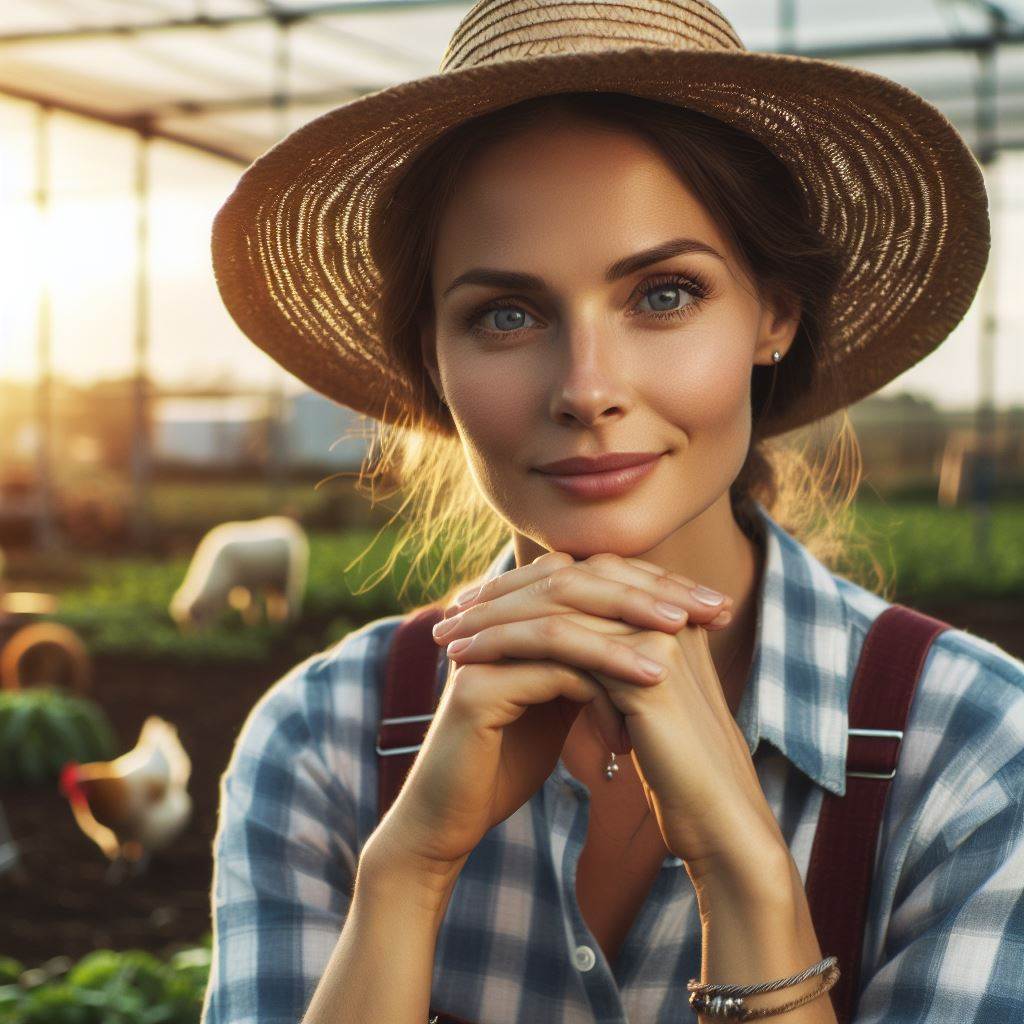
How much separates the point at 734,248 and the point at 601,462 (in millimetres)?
376

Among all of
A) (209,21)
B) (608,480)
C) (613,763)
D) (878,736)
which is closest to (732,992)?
(878,736)

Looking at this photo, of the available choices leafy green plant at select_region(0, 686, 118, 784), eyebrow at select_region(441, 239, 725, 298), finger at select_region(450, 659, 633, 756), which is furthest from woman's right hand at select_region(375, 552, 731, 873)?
leafy green plant at select_region(0, 686, 118, 784)

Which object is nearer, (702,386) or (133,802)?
(702,386)

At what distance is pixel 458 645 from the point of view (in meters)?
1.60

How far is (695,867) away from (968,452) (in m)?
18.6

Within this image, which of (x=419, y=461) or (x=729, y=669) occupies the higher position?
(x=419, y=461)

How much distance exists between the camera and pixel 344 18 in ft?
34.1

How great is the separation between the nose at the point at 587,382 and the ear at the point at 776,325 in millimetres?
387

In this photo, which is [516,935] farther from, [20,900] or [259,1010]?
[20,900]

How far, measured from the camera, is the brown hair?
1695 mm

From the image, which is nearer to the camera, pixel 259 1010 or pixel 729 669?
pixel 259 1010

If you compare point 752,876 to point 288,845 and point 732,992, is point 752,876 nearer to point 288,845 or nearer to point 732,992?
point 732,992

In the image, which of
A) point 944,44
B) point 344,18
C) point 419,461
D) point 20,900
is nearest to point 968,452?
point 944,44

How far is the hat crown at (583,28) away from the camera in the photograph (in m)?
1.60
